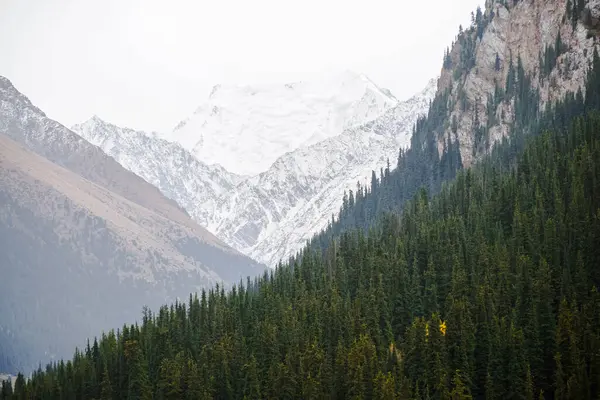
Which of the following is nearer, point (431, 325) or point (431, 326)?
point (431, 326)

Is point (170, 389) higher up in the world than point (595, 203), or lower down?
lower down

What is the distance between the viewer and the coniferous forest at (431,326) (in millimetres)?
128375

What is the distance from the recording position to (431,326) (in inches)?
5522

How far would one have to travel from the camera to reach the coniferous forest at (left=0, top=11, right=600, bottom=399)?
5054 inches

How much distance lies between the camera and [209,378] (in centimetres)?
15638

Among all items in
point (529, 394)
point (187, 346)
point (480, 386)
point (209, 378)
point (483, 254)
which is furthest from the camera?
point (187, 346)

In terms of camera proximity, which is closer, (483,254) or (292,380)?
(292,380)

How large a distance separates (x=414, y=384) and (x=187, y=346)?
6552 cm

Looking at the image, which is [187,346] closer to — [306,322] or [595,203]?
[306,322]

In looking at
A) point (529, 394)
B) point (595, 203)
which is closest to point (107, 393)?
point (529, 394)

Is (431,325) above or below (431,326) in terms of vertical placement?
above

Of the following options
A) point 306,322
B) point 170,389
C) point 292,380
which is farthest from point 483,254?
point 170,389

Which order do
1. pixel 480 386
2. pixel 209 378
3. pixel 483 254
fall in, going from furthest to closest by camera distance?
pixel 483 254
pixel 209 378
pixel 480 386

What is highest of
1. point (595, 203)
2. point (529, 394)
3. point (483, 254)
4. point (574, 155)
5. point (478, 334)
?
point (574, 155)
